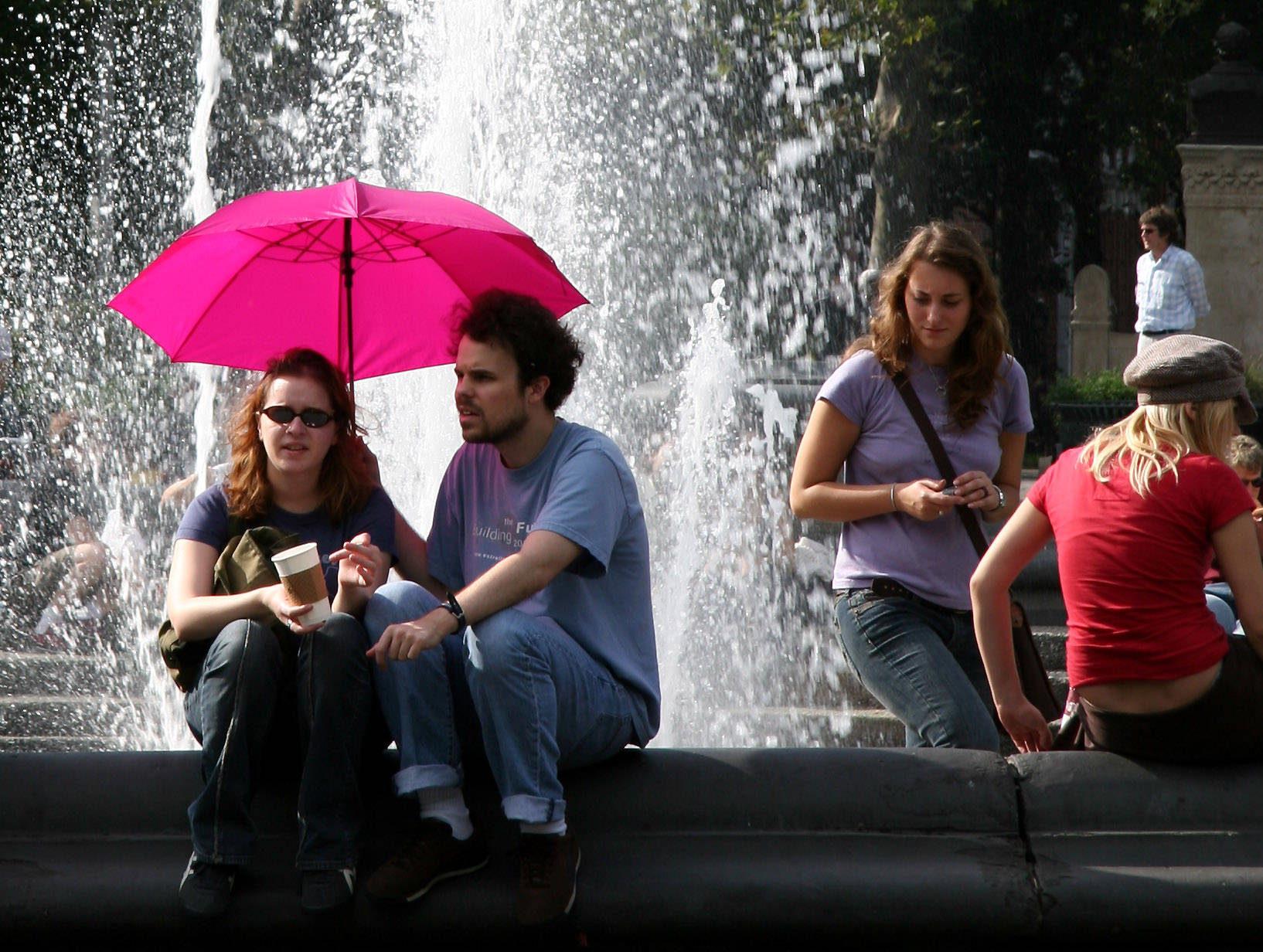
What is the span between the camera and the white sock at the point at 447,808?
3156 mm

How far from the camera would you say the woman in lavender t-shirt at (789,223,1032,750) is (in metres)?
3.49

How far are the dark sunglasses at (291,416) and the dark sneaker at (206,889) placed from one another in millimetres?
993

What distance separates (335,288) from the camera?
412cm

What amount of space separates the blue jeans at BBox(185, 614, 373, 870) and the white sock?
0.14 m

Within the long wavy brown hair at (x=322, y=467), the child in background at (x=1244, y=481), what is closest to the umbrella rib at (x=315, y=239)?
the long wavy brown hair at (x=322, y=467)

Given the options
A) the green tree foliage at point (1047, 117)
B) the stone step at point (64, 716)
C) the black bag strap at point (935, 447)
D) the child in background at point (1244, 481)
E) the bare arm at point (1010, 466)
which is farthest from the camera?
the green tree foliage at point (1047, 117)

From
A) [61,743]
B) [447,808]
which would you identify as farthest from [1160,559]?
[61,743]

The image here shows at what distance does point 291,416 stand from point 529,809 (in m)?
1.10

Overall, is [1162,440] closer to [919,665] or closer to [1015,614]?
[1015,614]

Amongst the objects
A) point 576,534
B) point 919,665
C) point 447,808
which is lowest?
point 447,808

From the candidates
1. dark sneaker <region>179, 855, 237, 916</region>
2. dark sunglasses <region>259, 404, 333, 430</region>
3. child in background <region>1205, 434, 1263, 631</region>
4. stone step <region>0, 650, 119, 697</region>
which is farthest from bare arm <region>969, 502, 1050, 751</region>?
stone step <region>0, 650, 119, 697</region>

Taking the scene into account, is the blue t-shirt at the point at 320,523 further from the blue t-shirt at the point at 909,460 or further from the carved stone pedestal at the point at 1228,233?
the carved stone pedestal at the point at 1228,233

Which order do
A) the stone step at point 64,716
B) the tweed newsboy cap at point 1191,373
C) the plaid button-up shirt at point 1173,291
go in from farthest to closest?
the plaid button-up shirt at point 1173,291 → the stone step at point 64,716 → the tweed newsboy cap at point 1191,373

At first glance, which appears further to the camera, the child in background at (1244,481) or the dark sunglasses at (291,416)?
the child in background at (1244,481)
